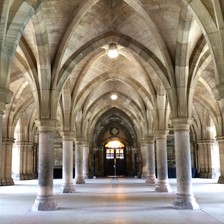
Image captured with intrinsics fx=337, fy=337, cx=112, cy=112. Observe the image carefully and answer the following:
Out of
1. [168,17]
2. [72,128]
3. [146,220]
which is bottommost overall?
[146,220]

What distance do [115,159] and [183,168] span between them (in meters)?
27.8

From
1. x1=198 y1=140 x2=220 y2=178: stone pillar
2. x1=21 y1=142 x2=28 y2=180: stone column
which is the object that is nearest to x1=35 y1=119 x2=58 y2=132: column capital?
x1=21 y1=142 x2=28 y2=180: stone column

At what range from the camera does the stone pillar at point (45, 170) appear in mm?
10470

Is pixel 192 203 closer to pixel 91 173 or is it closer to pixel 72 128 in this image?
pixel 72 128

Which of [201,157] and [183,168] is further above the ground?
[201,157]

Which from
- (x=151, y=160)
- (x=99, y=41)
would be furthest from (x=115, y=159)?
(x=99, y=41)

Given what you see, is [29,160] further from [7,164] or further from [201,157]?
[201,157]

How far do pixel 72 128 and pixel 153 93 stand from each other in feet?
14.7

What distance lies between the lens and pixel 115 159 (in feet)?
126

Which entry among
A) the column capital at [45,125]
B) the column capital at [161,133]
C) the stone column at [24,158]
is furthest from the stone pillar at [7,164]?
the column capital at [45,125]

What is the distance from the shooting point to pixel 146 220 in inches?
330

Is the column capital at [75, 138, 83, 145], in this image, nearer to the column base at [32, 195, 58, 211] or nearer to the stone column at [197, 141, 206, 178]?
the stone column at [197, 141, 206, 178]

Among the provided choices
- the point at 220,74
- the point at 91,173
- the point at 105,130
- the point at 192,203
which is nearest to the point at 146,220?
the point at 192,203

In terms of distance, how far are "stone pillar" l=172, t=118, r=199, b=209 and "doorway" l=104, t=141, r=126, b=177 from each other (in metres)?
27.5
